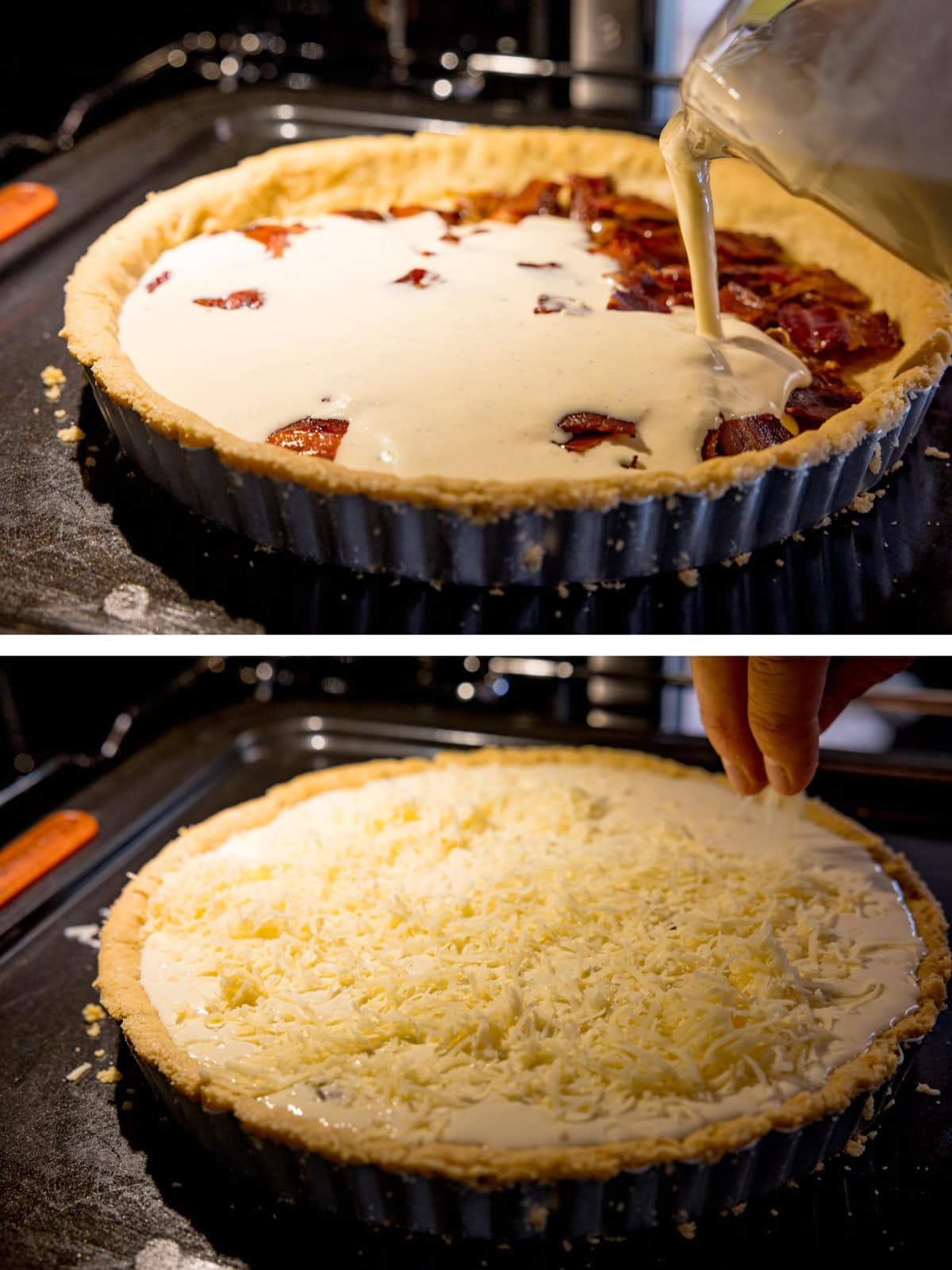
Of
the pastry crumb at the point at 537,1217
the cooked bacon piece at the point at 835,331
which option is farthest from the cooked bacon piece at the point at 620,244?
the pastry crumb at the point at 537,1217

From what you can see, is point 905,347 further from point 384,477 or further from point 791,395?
point 384,477

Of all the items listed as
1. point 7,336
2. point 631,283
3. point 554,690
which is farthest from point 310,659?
point 631,283

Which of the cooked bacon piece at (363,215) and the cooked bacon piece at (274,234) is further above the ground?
the cooked bacon piece at (274,234)

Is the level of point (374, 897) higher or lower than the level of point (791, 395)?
lower

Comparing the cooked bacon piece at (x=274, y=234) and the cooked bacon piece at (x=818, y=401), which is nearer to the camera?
the cooked bacon piece at (x=818, y=401)

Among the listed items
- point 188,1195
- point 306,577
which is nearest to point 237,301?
point 306,577

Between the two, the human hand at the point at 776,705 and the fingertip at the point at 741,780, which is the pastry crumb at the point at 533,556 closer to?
the human hand at the point at 776,705
